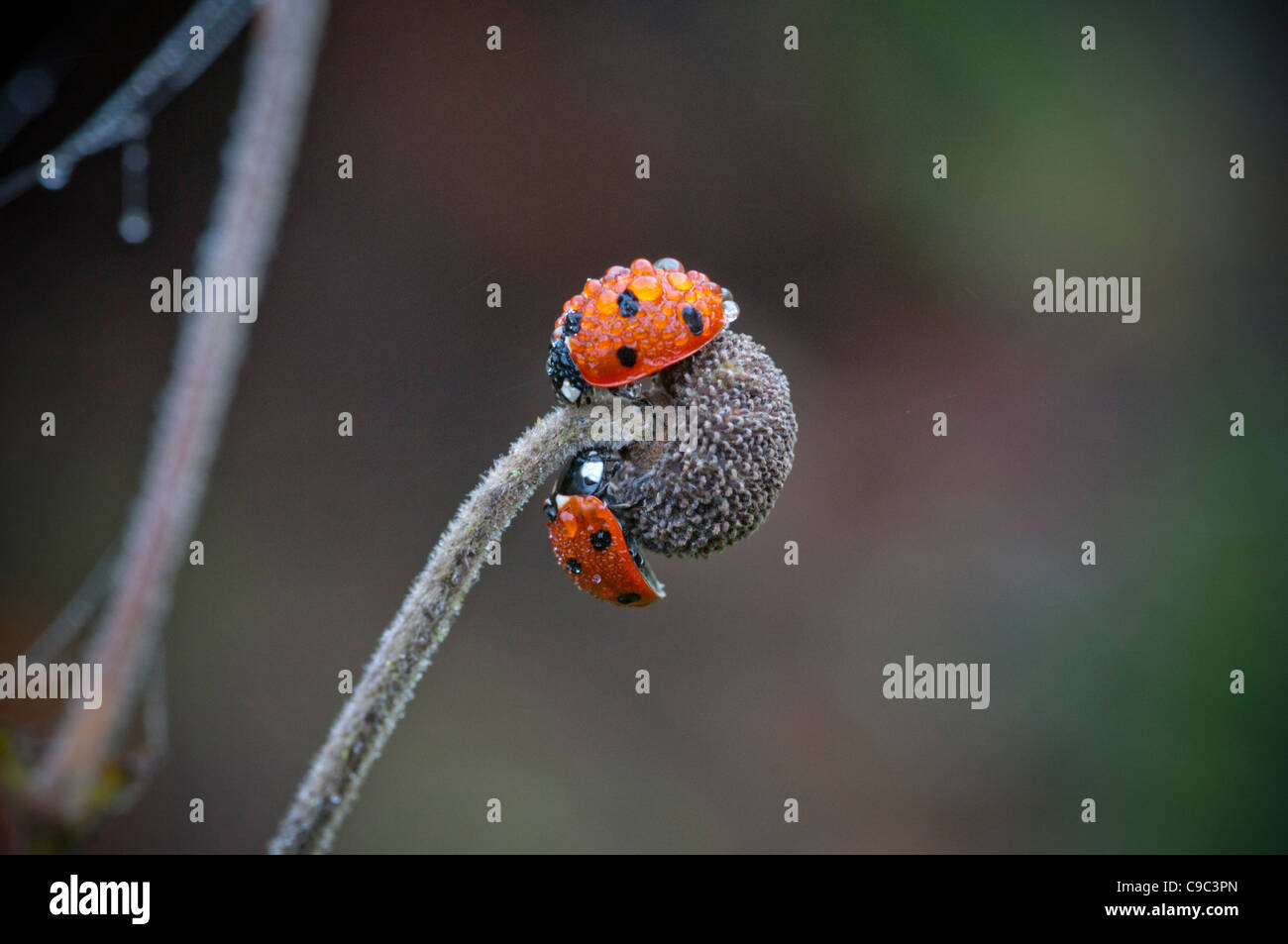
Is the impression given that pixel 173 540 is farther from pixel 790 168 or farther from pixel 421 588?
pixel 790 168

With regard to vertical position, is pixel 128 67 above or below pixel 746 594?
above

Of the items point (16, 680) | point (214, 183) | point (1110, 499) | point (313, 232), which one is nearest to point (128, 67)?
point (214, 183)

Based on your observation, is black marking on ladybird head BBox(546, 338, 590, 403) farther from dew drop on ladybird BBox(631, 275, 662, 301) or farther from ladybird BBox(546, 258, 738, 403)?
dew drop on ladybird BBox(631, 275, 662, 301)

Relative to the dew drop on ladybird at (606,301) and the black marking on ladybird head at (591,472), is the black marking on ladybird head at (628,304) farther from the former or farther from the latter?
the black marking on ladybird head at (591,472)

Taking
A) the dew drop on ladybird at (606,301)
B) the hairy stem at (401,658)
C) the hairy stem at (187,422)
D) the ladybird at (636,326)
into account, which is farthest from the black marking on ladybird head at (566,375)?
Answer: the hairy stem at (187,422)

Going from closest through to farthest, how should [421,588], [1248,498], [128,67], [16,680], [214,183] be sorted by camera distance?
[421,588] → [16,680] → [128,67] → [214,183] → [1248,498]

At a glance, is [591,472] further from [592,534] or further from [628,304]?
[628,304]

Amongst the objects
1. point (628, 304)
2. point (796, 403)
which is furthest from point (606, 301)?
point (796, 403)

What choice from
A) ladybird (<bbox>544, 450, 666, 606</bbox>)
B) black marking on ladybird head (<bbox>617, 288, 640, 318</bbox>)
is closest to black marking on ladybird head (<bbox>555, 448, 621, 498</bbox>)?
ladybird (<bbox>544, 450, 666, 606</bbox>)
